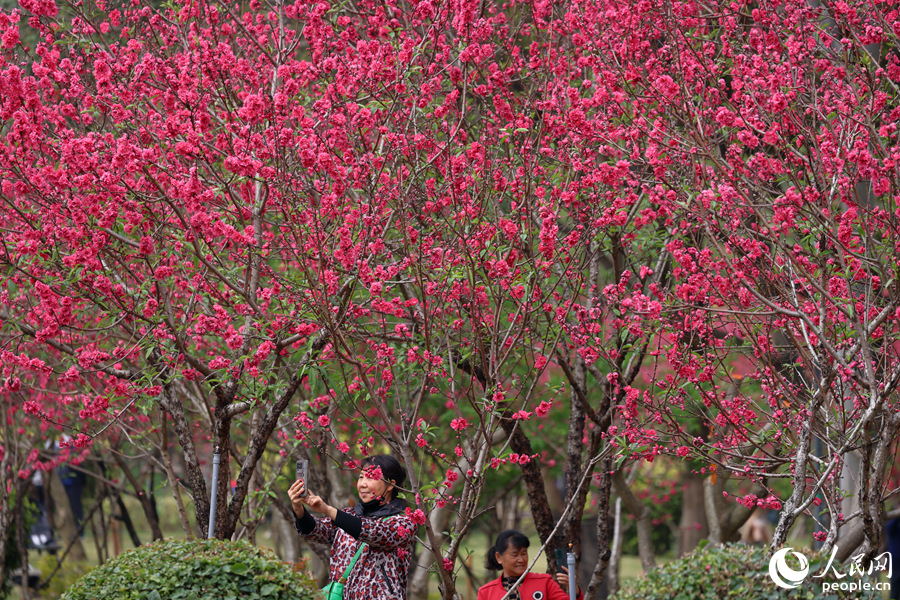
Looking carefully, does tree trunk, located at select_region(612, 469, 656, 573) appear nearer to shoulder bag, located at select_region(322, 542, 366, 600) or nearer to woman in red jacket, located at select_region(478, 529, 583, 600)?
woman in red jacket, located at select_region(478, 529, 583, 600)

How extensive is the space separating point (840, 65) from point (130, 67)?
4.59m

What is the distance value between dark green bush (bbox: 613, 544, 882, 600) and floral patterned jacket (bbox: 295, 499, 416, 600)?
3.89 ft

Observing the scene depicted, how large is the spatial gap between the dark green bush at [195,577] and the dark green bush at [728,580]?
1761mm

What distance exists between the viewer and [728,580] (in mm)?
4133

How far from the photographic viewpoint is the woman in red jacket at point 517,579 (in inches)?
208

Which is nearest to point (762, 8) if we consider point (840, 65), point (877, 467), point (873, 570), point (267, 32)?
point (840, 65)

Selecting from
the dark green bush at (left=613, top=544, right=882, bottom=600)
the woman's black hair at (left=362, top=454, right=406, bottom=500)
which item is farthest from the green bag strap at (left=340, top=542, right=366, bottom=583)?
the dark green bush at (left=613, top=544, right=882, bottom=600)

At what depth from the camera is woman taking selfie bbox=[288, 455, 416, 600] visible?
4.81 m

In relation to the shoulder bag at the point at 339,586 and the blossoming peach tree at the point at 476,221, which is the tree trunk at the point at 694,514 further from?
the shoulder bag at the point at 339,586

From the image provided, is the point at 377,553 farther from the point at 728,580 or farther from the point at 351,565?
the point at 728,580

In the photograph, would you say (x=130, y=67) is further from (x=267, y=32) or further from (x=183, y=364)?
(x=183, y=364)

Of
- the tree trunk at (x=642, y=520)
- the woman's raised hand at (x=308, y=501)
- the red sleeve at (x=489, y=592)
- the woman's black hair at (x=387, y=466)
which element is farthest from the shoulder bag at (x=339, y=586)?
the tree trunk at (x=642, y=520)

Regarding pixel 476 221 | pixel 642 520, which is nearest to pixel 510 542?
pixel 476 221

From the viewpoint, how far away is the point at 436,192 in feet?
18.5
